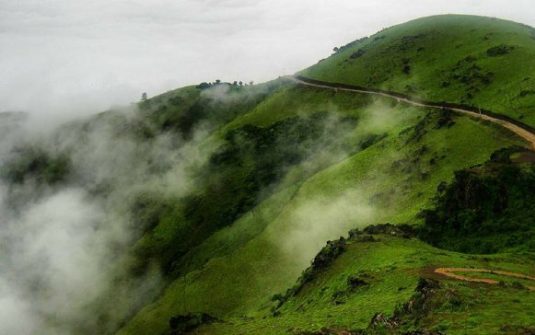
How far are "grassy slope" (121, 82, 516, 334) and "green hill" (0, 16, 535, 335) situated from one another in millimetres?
485

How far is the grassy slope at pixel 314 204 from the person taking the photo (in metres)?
99.0

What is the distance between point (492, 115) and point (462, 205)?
46374mm

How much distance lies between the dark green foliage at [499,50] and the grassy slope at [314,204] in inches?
1265

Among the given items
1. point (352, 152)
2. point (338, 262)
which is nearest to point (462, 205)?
point (338, 262)

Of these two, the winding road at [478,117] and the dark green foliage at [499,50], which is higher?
the dark green foliage at [499,50]

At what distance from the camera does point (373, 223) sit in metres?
97.4

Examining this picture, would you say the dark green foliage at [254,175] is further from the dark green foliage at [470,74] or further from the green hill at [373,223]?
the dark green foliage at [470,74]

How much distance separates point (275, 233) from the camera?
127188mm

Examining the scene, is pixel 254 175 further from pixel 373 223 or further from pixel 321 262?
pixel 321 262

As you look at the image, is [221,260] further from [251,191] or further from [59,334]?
[59,334]

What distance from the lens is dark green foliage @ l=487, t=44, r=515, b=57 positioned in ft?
497

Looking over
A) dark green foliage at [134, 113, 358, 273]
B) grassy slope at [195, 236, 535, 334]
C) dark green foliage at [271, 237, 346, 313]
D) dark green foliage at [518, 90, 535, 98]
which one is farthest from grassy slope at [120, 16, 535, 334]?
dark green foliage at [134, 113, 358, 273]

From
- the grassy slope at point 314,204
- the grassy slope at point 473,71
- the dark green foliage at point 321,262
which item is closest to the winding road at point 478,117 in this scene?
the grassy slope at point 473,71

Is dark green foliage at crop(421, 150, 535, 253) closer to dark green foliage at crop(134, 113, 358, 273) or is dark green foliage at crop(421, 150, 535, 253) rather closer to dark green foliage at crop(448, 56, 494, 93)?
dark green foliage at crop(448, 56, 494, 93)
